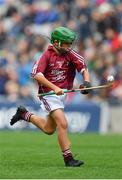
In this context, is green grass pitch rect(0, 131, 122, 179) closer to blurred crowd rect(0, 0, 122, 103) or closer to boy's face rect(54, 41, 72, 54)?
boy's face rect(54, 41, 72, 54)

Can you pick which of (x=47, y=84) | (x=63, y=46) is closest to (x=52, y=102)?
(x=47, y=84)

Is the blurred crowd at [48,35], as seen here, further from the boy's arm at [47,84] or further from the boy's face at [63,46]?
the boy's arm at [47,84]

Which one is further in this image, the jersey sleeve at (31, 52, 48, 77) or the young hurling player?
the jersey sleeve at (31, 52, 48, 77)

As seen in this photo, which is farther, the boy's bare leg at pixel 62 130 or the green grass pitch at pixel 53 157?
the boy's bare leg at pixel 62 130

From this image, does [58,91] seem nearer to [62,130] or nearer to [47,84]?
[47,84]

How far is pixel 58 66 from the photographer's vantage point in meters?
11.5

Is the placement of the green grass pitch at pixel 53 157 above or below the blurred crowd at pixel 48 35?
below

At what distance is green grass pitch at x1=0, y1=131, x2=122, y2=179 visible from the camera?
10086 millimetres

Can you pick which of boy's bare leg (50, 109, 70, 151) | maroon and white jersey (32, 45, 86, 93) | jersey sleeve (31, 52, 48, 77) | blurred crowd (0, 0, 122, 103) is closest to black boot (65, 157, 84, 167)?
boy's bare leg (50, 109, 70, 151)

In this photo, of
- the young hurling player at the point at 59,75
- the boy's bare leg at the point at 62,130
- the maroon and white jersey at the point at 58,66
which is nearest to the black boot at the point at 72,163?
the young hurling player at the point at 59,75

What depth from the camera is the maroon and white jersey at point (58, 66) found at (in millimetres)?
11398

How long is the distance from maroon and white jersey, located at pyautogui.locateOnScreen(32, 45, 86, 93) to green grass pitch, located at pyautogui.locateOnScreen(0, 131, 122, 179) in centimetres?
119

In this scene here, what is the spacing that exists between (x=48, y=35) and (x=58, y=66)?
12329 millimetres

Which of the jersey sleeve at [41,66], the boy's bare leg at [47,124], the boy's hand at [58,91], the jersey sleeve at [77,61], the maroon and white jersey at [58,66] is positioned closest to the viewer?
the boy's hand at [58,91]
